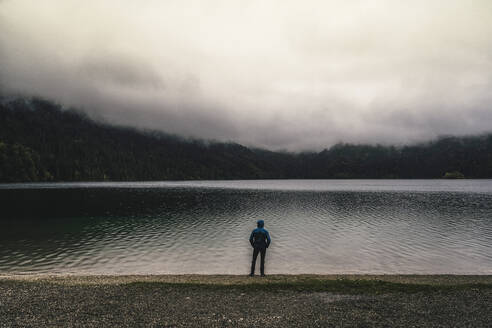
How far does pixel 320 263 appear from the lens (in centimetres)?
3406

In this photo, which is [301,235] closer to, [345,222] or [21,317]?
[345,222]

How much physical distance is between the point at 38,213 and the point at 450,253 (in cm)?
8372

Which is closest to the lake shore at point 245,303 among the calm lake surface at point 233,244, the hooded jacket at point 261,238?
the hooded jacket at point 261,238

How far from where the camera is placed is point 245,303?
707 inches

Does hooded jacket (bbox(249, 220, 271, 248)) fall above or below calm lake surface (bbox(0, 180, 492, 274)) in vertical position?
above

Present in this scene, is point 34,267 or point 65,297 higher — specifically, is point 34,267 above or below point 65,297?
below

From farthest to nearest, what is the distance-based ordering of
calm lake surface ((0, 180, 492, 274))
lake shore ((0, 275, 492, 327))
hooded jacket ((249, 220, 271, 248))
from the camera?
calm lake surface ((0, 180, 492, 274))
hooded jacket ((249, 220, 271, 248))
lake shore ((0, 275, 492, 327))

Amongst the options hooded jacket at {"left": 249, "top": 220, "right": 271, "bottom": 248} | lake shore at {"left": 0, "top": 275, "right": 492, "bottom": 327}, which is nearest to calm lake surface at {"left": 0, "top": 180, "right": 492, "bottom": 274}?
hooded jacket at {"left": 249, "top": 220, "right": 271, "bottom": 248}

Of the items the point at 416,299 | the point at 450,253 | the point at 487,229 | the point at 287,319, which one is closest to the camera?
the point at 287,319

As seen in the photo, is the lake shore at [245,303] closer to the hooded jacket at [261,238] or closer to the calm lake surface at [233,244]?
the hooded jacket at [261,238]

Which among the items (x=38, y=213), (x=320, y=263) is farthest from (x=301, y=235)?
(x=38, y=213)

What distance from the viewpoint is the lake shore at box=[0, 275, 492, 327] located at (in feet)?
50.1

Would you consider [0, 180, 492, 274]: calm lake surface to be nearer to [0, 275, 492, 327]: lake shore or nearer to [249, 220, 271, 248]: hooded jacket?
[249, 220, 271, 248]: hooded jacket

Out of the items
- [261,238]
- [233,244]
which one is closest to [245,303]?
[261,238]
